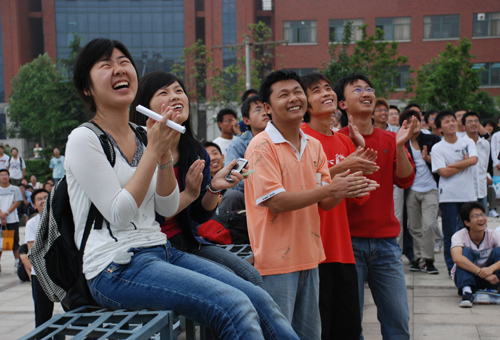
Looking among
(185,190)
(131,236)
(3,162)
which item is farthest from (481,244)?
(3,162)

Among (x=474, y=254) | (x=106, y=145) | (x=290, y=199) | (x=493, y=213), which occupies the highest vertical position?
(x=106, y=145)

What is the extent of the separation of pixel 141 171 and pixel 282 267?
1009 millimetres

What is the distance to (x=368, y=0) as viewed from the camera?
35656 millimetres

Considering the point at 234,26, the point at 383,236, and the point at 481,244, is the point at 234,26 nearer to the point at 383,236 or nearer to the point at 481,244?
the point at 481,244

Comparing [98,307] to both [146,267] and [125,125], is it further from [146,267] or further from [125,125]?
[125,125]

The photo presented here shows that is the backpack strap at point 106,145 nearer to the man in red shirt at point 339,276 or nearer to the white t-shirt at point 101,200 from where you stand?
the white t-shirt at point 101,200

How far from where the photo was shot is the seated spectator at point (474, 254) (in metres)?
5.21

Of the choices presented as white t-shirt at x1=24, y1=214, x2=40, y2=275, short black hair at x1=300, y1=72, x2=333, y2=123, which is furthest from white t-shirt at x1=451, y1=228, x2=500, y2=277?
white t-shirt at x1=24, y1=214, x2=40, y2=275

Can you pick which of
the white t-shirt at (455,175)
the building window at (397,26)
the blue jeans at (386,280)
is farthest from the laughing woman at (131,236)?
the building window at (397,26)

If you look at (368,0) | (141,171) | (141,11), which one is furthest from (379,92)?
(141,11)

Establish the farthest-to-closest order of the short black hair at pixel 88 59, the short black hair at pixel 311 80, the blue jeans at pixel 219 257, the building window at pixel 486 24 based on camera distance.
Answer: the building window at pixel 486 24 → the short black hair at pixel 311 80 → the blue jeans at pixel 219 257 → the short black hair at pixel 88 59

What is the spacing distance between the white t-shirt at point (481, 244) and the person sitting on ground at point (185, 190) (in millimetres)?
3645

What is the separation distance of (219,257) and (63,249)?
0.87m

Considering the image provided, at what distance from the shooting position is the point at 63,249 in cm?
213
